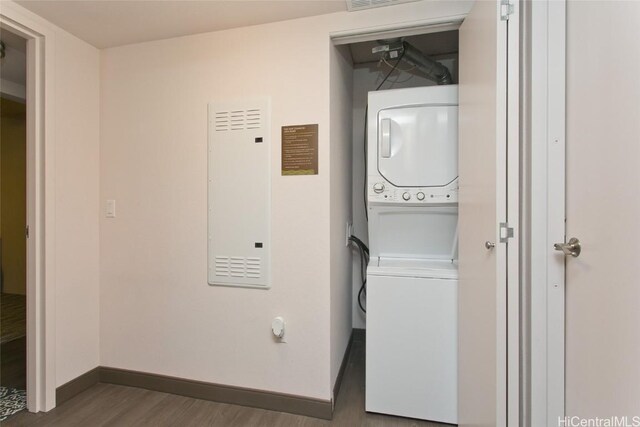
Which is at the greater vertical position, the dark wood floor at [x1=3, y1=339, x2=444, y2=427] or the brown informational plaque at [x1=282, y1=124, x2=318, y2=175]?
the brown informational plaque at [x1=282, y1=124, x2=318, y2=175]

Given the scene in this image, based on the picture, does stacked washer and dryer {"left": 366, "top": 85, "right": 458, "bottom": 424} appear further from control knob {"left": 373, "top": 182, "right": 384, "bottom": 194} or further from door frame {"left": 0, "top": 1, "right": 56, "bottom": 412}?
door frame {"left": 0, "top": 1, "right": 56, "bottom": 412}

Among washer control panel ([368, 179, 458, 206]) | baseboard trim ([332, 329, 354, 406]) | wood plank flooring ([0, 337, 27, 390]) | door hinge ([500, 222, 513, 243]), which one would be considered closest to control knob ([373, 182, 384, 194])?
washer control panel ([368, 179, 458, 206])

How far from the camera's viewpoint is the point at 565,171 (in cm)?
101

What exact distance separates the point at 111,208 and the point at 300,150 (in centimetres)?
141

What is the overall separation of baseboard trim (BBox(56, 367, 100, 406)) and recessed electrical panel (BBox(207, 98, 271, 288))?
3.55 feet

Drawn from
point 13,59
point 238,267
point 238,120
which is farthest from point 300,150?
point 13,59

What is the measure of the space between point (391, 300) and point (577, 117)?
45.2 inches

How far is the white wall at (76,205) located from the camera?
1.74 meters

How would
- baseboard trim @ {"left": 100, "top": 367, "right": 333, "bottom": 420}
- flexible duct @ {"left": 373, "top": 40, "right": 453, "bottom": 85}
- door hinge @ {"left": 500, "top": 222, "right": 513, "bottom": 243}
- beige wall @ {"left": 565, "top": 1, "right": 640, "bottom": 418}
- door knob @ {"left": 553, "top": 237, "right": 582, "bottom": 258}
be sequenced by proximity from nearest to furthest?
1. beige wall @ {"left": 565, "top": 1, "right": 640, "bottom": 418}
2. door knob @ {"left": 553, "top": 237, "right": 582, "bottom": 258}
3. door hinge @ {"left": 500, "top": 222, "right": 513, "bottom": 243}
4. baseboard trim @ {"left": 100, "top": 367, "right": 333, "bottom": 420}
5. flexible duct @ {"left": 373, "top": 40, "right": 453, "bottom": 85}

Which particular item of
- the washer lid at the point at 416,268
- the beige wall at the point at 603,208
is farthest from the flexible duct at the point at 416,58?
the washer lid at the point at 416,268

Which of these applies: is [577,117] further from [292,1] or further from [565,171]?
[292,1]

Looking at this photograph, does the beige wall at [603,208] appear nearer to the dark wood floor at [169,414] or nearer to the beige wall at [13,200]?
the dark wood floor at [169,414]

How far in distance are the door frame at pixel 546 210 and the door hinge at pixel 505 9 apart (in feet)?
0.25

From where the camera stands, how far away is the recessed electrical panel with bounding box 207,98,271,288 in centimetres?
169
